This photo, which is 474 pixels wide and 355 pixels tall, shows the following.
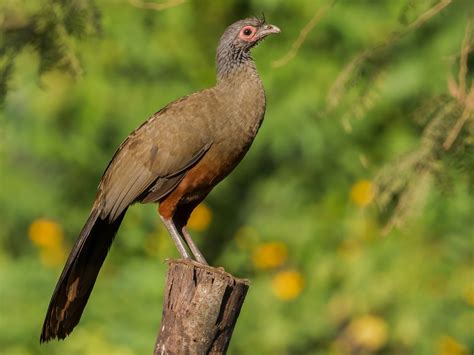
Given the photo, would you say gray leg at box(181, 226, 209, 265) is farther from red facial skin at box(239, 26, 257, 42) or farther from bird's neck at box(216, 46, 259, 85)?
red facial skin at box(239, 26, 257, 42)

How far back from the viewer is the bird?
18.0 feet

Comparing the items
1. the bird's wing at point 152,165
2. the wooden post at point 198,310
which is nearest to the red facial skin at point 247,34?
the bird's wing at point 152,165

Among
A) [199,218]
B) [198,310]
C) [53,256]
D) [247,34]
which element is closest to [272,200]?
[199,218]

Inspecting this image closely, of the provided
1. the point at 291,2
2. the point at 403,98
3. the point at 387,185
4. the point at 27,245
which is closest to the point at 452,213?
the point at 403,98

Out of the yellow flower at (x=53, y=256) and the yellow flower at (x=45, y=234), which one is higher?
the yellow flower at (x=45, y=234)

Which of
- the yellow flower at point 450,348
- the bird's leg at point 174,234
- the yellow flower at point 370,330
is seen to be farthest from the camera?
the yellow flower at point 370,330

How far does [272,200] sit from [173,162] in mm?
3443

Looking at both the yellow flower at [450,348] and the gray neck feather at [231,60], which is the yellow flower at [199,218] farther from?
the gray neck feather at [231,60]

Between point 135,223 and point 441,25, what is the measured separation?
2.88 meters

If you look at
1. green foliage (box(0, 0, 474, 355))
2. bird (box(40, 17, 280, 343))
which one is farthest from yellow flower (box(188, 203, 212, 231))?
bird (box(40, 17, 280, 343))

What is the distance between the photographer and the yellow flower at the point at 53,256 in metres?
7.87

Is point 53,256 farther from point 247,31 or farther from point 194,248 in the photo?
point 247,31

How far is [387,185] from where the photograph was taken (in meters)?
5.34

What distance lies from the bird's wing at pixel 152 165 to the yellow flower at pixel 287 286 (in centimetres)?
243
